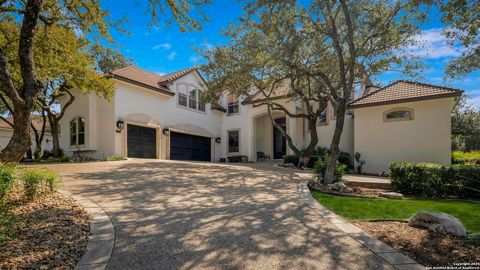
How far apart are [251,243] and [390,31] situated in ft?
33.3

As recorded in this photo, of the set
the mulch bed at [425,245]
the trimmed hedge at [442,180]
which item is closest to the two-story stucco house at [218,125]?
the trimmed hedge at [442,180]

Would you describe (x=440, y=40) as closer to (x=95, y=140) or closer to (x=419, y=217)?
(x=419, y=217)

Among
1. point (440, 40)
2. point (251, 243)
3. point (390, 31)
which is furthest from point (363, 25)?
point (251, 243)

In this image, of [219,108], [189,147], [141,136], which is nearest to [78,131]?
[141,136]

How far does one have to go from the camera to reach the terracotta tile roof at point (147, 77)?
1716 centimetres

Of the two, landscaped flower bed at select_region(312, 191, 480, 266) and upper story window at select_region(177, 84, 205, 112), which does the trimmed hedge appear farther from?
upper story window at select_region(177, 84, 205, 112)

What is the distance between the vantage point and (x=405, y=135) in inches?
605

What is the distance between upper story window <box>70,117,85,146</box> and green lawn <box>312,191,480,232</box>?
15881 millimetres

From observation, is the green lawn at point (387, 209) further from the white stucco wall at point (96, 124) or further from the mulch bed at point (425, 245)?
the white stucco wall at point (96, 124)

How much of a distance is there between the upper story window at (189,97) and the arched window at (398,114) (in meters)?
12.6

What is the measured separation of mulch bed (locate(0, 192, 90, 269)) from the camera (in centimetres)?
335

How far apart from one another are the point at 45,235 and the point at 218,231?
257 cm

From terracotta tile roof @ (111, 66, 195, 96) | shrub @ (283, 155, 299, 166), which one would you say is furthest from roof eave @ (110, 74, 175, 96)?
shrub @ (283, 155, 299, 166)

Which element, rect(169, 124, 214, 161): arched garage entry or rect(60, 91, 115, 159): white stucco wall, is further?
rect(169, 124, 214, 161): arched garage entry
